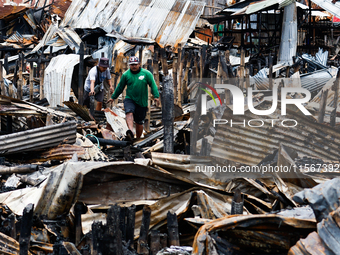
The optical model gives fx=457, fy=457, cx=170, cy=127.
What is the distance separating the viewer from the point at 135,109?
304 inches

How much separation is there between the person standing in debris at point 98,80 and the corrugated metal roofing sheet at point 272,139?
3488 millimetres

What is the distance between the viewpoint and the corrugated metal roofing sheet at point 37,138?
607cm

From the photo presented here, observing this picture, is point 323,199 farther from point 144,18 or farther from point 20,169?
point 144,18

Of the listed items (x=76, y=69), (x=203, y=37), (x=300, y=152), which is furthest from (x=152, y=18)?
(x=300, y=152)

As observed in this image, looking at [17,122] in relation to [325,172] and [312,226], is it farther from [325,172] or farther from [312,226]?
[312,226]

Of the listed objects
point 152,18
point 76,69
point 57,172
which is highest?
point 152,18

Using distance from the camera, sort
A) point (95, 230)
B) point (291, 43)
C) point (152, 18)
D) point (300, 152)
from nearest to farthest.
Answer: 1. point (95, 230)
2. point (300, 152)
3. point (291, 43)
4. point (152, 18)

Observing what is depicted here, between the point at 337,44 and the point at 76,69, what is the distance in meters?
14.8

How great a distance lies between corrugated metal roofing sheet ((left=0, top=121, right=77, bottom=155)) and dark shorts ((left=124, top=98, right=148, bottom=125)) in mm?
1240

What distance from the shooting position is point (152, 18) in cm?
1830

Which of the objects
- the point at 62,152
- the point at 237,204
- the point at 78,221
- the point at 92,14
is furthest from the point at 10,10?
the point at 237,204

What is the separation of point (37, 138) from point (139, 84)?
2028 millimetres

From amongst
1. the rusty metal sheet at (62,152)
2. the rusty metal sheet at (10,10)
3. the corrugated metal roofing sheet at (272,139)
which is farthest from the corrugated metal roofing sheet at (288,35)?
the rusty metal sheet at (10,10)

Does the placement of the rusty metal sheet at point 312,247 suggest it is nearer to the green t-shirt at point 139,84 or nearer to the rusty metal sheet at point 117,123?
the green t-shirt at point 139,84
